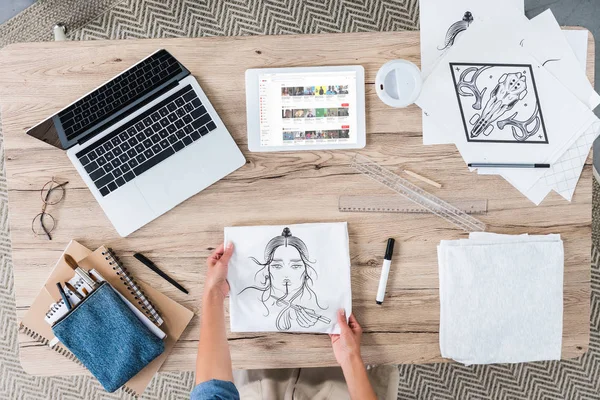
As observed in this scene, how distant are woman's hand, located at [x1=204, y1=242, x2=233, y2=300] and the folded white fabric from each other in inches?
17.3

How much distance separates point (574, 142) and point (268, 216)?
0.64 metres

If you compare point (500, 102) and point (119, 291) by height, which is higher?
point (500, 102)

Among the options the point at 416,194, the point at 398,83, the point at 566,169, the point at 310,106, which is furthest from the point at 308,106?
the point at 566,169

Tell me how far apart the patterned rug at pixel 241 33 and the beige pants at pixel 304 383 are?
1.33 ft

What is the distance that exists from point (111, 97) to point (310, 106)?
1.30ft

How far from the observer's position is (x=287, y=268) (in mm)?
943

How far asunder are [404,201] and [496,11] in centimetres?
42

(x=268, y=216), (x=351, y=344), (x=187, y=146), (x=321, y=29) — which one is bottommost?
(x=351, y=344)

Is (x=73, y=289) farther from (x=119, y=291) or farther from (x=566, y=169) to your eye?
(x=566, y=169)

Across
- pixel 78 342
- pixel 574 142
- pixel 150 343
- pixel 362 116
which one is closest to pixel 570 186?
pixel 574 142

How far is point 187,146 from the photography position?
3.07 feet

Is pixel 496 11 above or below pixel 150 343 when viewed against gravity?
above

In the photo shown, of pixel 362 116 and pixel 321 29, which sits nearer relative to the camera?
pixel 362 116

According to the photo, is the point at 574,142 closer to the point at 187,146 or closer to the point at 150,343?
the point at 187,146
